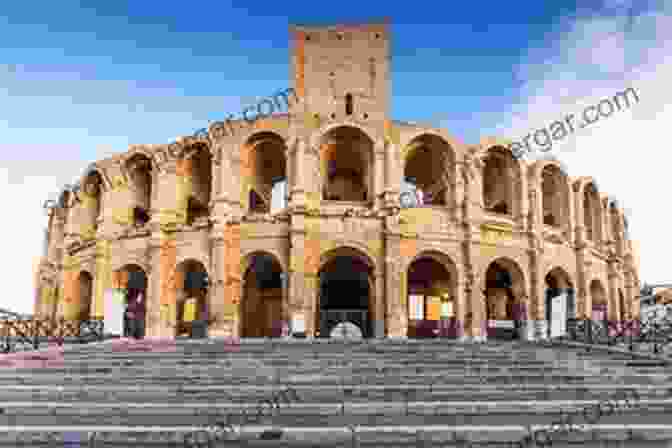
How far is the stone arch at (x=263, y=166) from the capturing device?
31.0m

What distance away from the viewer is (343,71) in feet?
111

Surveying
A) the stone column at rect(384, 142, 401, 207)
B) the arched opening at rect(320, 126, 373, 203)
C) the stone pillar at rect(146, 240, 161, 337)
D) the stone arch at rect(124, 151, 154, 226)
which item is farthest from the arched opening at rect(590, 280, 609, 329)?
the stone arch at rect(124, 151, 154, 226)

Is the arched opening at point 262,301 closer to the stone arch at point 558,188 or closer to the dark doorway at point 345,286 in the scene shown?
the dark doorway at point 345,286

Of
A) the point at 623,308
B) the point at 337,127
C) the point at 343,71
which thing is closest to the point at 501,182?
the point at 337,127

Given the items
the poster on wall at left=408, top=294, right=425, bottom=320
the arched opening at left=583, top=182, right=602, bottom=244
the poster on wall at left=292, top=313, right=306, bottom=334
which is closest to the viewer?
the poster on wall at left=292, top=313, right=306, bottom=334

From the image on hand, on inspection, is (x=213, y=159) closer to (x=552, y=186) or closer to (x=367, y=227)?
(x=367, y=227)

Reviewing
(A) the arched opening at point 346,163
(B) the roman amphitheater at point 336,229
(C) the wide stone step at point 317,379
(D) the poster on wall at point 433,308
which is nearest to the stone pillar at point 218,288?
(B) the roman amphitheater at point 336,229

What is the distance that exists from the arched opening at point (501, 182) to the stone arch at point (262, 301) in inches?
508

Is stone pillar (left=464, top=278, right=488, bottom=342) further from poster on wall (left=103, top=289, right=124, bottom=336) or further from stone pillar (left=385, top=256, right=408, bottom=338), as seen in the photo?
poster on wall (left=103, top=289, right=124, bottom=336)

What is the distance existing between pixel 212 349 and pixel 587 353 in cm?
1062

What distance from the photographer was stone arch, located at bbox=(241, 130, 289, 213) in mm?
30984

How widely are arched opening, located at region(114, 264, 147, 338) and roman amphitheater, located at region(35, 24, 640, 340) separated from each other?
0.71 feet

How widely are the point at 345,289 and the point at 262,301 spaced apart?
468cm

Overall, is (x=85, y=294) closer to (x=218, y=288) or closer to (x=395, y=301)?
(x=218, y=288)
